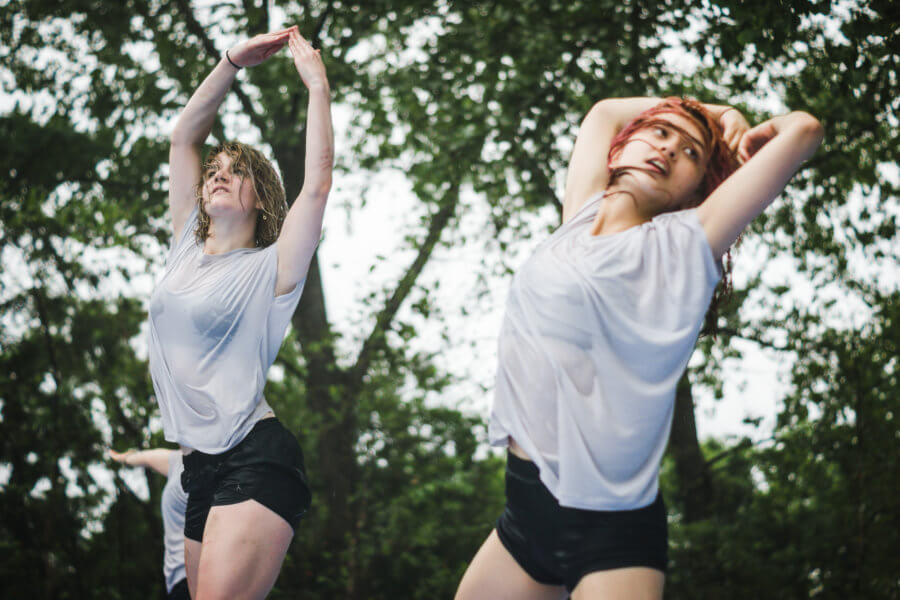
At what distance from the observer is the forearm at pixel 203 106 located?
2.86m

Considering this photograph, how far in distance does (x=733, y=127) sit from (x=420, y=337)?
170 inches

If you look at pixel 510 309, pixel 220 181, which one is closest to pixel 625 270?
pixel 510 309

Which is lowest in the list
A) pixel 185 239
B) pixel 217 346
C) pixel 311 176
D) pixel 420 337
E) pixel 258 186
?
pixel 420 337

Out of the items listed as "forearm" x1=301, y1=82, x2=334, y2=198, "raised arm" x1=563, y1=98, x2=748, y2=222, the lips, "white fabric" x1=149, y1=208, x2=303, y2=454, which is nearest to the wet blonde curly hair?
"white fabric" x1=149, y1=208, x2=303, y2=454

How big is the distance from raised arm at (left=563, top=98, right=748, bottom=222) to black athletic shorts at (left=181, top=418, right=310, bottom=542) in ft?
3.65

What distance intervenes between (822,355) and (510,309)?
488 centimetres

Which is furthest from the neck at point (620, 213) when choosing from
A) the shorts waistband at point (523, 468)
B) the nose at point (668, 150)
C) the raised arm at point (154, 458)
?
the raised arm at point (154, 458)

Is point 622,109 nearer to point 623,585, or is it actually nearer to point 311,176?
point 311,176

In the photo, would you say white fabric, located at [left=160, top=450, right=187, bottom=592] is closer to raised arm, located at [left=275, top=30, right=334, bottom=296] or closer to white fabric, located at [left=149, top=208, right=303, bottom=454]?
white fabric, located at [left=149, top=208, right=303, bottom=454]

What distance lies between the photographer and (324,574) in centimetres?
674

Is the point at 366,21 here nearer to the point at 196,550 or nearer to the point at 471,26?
the point at 471,26

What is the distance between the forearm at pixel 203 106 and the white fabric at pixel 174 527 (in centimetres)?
137

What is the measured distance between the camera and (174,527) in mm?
3500

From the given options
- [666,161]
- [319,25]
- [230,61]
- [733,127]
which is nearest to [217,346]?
[230,61]
